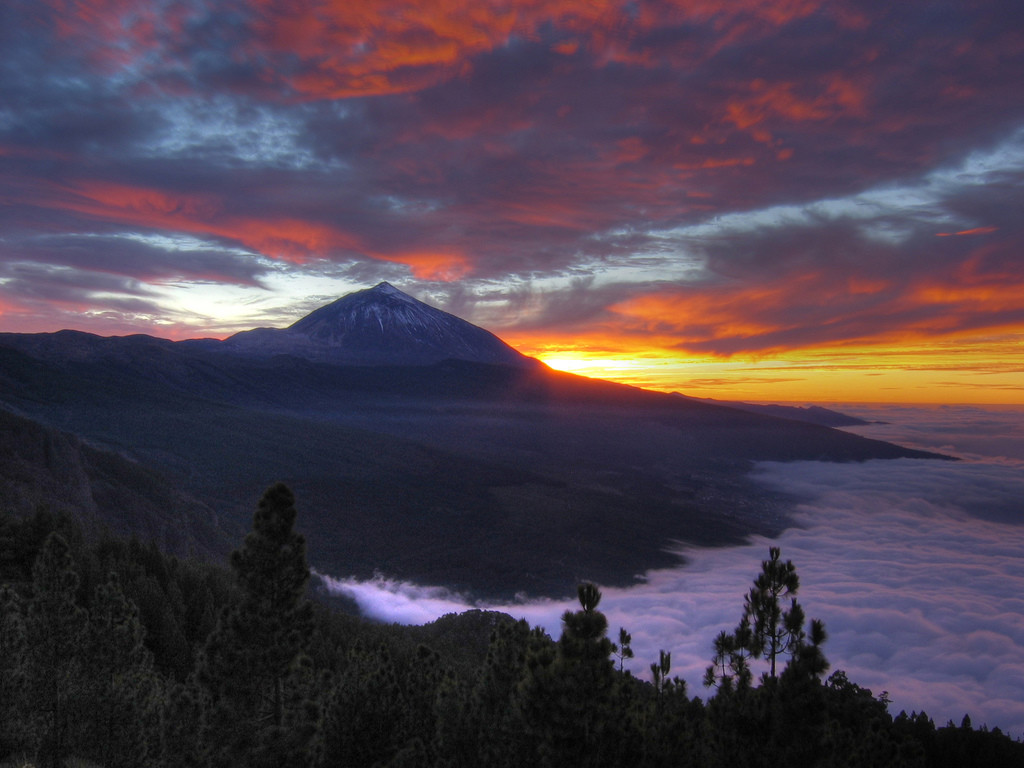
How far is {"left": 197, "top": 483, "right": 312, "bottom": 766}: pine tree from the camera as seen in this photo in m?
9.73

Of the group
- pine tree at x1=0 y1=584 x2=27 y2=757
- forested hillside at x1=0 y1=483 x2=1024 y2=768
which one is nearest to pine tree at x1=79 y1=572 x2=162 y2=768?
forested hillside at x1=0 y1=483 x2=1024 y2=768

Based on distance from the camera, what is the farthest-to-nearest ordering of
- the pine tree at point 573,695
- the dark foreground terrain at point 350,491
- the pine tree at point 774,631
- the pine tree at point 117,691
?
the dark foreground terrain at point 350,491
the pine tree at point 117,691
the pine tree at point 774,631
the pine tree at point 573,695

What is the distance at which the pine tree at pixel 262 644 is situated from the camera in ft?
31.9

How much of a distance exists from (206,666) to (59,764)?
3987 mm

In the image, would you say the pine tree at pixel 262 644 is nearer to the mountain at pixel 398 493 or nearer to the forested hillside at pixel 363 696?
the forested hillside at pixel 363 696

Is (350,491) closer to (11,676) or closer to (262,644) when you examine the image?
(11,676)

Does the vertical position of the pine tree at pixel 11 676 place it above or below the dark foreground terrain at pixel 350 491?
above

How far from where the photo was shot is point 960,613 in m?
99.8

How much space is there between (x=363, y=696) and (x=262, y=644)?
222 centimetres

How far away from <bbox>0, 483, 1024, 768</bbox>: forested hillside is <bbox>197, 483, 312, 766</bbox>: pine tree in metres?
0.03

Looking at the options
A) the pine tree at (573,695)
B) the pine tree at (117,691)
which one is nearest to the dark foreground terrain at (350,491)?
the pine tree at (117,691)

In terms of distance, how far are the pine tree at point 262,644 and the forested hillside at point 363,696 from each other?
0.09ft

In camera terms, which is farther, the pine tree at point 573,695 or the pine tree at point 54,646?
the pine tree at point 54,646

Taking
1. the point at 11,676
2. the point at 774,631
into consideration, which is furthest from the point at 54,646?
the point at 774,631
